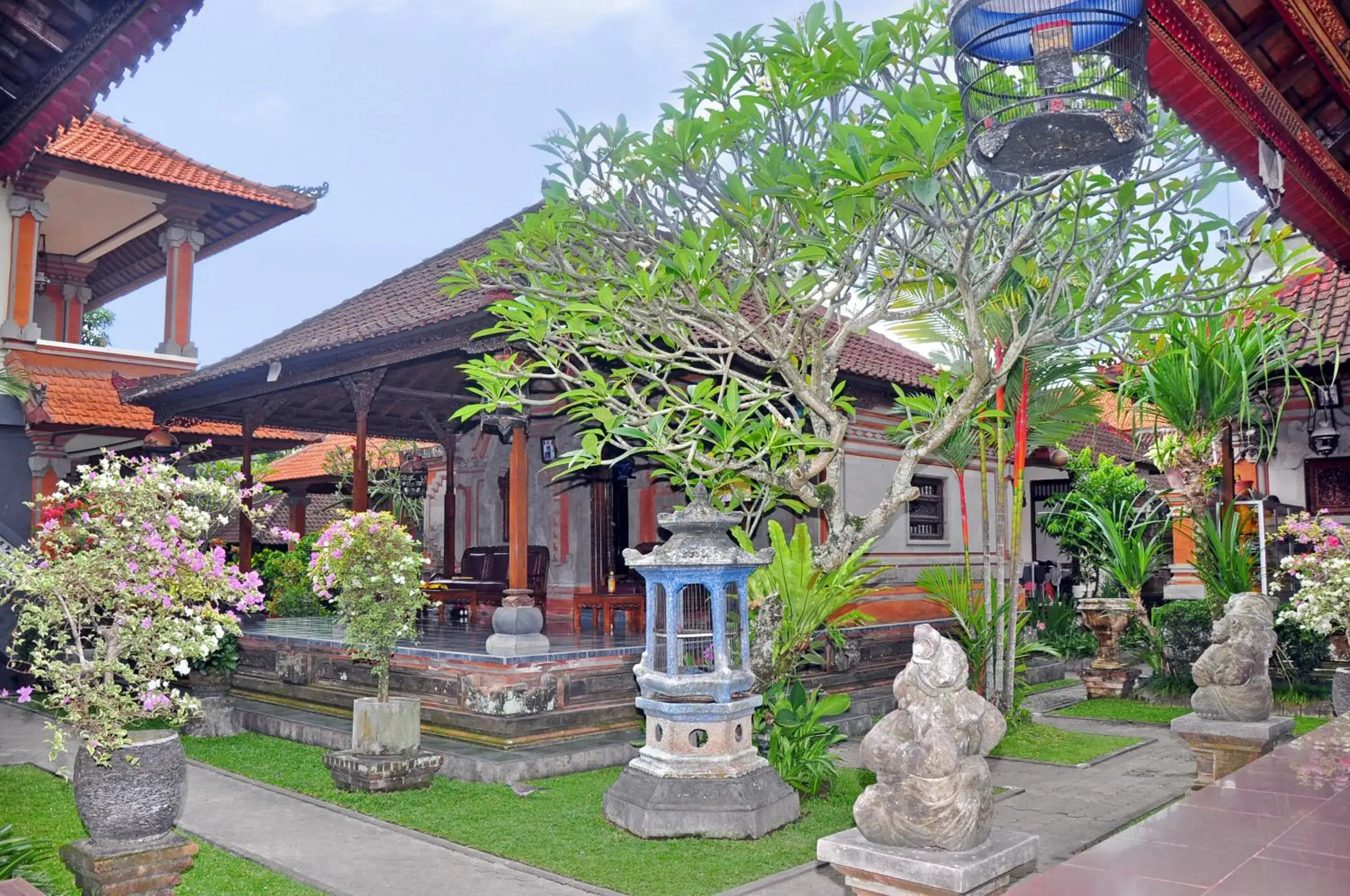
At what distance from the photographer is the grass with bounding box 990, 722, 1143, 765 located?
8.85m

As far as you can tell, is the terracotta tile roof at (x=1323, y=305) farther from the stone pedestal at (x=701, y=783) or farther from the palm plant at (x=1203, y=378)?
the stone pedestal at (x=701, y=783)

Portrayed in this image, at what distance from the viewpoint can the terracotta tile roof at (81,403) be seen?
13.9 meters

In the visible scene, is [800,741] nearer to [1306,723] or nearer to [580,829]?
[580,829]

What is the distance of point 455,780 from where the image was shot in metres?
8.09

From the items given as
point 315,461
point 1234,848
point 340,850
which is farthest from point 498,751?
point 315,461

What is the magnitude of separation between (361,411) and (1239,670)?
28.4 feet

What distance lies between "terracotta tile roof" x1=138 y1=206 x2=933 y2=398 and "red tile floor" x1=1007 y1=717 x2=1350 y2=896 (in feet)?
21.0

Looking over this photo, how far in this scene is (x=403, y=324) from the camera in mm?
10031

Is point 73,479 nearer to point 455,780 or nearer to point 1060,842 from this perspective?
point 455,780

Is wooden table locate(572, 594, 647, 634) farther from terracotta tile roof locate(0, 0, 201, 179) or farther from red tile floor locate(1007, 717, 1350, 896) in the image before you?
terracotta tile roof locate(0, 0, 201, 179)

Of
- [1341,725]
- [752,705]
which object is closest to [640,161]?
[752,705]

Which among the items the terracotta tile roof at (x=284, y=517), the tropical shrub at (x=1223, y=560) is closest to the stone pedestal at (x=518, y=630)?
the tropical shrub at (x=1223, y=560)

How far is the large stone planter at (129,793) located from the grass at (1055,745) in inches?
255

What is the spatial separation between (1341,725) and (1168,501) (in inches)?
276
